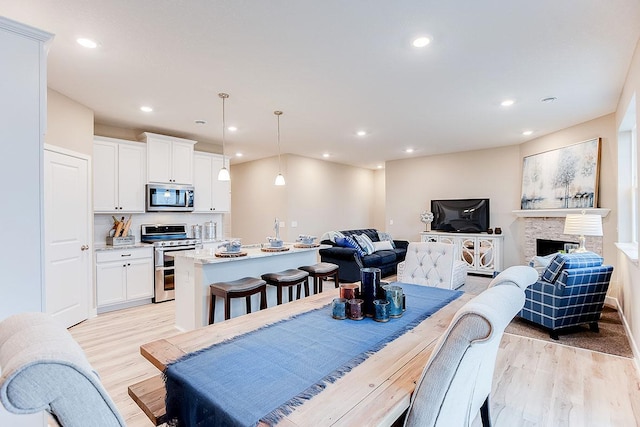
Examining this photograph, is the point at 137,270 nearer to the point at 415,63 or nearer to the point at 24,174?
the point at 24,174

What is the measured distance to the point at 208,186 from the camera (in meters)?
5.51

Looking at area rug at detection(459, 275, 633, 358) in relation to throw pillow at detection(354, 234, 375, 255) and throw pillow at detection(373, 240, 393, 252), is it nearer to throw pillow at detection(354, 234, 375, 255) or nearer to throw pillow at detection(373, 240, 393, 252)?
throw pillow at detection(354, 234, 375, 255)

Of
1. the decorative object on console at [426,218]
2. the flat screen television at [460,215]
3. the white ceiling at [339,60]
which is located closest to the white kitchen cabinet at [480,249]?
the flat screen television at [460,215]

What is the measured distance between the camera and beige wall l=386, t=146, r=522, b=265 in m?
6.25

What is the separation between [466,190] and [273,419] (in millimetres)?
6920

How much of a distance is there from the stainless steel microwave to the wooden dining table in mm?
3769

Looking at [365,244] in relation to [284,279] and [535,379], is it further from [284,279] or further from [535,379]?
[535,379]

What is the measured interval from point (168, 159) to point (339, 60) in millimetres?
3412

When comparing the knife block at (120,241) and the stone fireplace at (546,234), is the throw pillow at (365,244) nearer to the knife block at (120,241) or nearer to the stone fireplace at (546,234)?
the stone fireplace at (546,234)

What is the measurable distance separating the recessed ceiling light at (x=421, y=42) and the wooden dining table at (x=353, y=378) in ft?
6.63

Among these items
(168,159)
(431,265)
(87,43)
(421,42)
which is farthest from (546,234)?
(87,43)

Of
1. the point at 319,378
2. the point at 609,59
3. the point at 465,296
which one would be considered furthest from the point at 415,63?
the point at 319,378

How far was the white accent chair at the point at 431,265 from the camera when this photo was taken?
8.59 ft

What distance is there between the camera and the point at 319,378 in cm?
108
